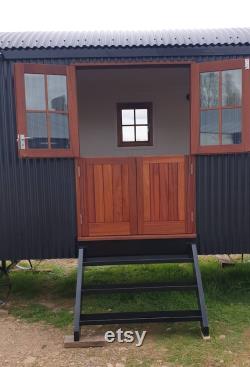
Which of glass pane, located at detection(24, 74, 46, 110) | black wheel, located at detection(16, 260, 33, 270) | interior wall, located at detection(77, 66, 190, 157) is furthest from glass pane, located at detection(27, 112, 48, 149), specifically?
black wheel, located at detection(16, 260, 33, 270)

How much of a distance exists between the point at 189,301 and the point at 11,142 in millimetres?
3016

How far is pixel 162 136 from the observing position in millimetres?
7129

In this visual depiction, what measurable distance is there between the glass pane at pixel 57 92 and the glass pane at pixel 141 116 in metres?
3.08

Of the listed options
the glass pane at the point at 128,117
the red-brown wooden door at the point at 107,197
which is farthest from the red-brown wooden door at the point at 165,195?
the glass pane at the point at 128,117

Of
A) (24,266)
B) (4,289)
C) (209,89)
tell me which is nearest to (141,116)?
(209,89)

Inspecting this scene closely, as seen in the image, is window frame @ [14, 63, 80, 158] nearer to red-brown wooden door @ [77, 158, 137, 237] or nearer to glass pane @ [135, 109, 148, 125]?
red-brown wooden door @ [77, 158, 137, 237]

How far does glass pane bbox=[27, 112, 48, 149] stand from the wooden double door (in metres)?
0.49

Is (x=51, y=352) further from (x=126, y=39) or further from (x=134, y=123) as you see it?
(x=134, y=123)

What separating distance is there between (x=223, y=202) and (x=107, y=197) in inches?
55.8

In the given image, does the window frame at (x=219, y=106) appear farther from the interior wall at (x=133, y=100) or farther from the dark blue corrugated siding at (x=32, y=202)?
the interior wall at (x=133, y=100)


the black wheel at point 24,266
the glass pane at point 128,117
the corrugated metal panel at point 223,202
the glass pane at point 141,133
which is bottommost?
the black wheel at point 24,266

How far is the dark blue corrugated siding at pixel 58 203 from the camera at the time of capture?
432cm

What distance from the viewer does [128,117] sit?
7.17 m

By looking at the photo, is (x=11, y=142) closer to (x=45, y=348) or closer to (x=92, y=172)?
(x=92, y=172)
